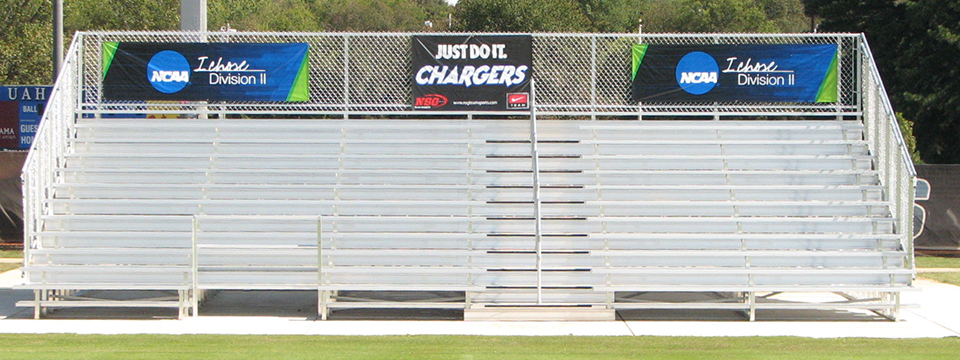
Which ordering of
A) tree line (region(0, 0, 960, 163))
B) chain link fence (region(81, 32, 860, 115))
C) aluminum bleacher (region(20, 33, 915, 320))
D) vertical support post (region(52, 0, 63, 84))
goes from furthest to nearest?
tree line (region(0, 0, 960, 163)) < vertical support post (region(52, 0, 63, 84)) < chain link fence (region(81, 32, 860, 115)) < aluminum bleacher (region(20, 33, 915, 320))

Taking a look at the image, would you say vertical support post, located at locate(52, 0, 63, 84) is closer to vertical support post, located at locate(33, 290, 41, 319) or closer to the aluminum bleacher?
the aluminum bleacher

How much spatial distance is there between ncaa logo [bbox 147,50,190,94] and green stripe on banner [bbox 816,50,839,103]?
7916 millimetres

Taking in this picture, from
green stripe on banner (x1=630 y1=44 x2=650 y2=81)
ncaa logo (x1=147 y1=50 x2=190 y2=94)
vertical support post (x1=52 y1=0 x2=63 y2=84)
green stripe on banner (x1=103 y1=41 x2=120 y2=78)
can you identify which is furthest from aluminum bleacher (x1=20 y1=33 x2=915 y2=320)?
vertical support post (x1=52 y1=0 x2=63 y2=84)

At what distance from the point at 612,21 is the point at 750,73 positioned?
67.0 m

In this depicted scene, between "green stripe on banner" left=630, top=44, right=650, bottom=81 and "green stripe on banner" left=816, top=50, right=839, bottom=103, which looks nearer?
"green stripe on banner" left=816, top=50, right=839, bottom=103

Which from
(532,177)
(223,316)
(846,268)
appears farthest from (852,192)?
(223,316)

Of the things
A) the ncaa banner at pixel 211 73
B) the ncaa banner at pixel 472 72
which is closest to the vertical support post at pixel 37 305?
the ncaa banner at pixel 211 73

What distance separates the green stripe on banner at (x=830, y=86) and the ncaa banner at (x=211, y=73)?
643 centimetres

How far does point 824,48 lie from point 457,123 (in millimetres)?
4667

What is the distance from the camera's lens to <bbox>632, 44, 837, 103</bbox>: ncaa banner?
1188 centimetres

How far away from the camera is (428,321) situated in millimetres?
9992

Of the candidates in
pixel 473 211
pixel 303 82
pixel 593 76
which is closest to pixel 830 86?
pixel 593 76

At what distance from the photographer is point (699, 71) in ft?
39.1

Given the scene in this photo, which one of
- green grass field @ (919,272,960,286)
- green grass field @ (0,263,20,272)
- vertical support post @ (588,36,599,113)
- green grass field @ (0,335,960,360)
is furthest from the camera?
green grass field @ (0,263,20,272)
